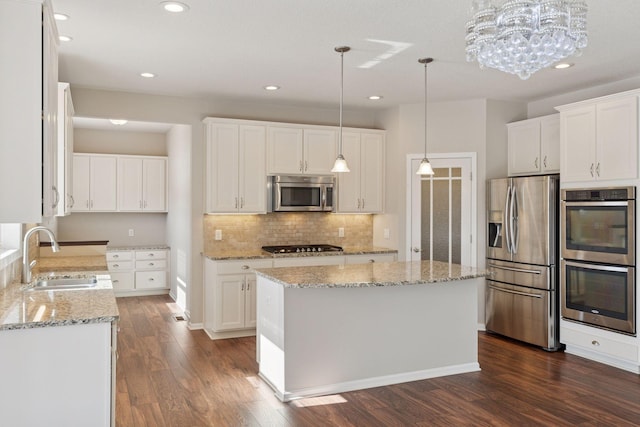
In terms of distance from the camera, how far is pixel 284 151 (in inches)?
233

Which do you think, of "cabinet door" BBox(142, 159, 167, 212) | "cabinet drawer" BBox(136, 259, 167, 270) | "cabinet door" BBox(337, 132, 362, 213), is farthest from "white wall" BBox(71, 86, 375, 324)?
"cabinet door" BBox(142, 159, 167, 212)

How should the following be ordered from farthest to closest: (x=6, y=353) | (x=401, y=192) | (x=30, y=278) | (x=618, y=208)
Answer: (x=401, y=192) < (x=618, y=208) < (x=30, y=278) < (x=6, y=353)

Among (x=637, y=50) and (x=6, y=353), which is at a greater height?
(x=637, y=50)

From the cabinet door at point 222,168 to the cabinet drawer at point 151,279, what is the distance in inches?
112

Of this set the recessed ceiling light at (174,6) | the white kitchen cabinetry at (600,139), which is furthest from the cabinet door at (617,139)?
the recessed ceiling light at (174,6)

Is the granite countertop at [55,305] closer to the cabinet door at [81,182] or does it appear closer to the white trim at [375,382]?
the white trim at [375,382]

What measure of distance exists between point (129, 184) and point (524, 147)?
562cm

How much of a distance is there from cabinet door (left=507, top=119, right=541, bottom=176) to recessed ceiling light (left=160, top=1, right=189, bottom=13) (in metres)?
3.90

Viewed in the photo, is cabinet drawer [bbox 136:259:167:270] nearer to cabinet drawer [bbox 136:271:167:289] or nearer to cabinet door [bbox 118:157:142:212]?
cabinet drawer [bbox 136:271:167:289]

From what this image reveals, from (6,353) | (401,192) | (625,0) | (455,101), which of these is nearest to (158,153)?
(401,192)

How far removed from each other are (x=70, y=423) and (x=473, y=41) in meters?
2.81

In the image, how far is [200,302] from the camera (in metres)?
5.84

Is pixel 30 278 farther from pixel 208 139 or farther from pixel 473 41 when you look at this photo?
pixel 473 41

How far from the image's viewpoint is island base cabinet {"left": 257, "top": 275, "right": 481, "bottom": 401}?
12.4ft
